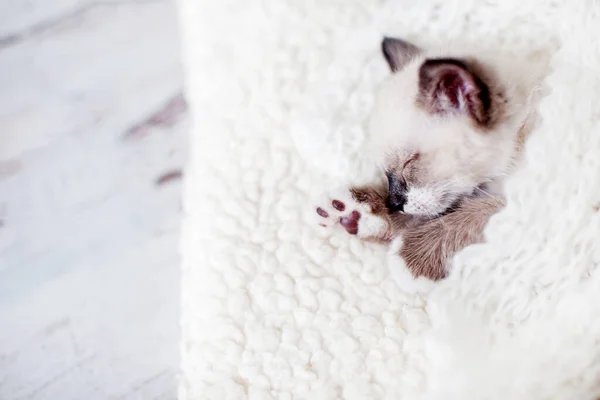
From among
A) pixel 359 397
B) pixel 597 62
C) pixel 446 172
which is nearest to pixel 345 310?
pixel 359 397

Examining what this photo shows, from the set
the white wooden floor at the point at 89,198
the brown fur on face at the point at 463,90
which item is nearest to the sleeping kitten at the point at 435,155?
the brown fur on face at the point at 463,90

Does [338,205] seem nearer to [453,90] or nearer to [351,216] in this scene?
[351,216]

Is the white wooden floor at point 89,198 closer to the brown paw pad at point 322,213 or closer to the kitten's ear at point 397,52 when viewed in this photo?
the brown paw pad at point 322,213

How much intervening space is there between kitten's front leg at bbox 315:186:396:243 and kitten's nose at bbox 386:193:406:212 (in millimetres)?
11

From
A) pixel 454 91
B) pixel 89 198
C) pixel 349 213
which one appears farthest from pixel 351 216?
pixel 89 198

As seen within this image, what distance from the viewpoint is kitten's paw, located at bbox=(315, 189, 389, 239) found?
0.93 metres

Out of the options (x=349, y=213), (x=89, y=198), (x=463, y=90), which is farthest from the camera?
(x=89, y=198)

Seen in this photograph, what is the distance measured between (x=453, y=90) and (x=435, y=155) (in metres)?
0.10

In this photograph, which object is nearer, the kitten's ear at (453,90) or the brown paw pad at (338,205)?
the kitten's ear at (453,90)

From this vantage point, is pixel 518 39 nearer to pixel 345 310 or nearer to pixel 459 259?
pixel 459 259

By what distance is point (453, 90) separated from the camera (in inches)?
32.7

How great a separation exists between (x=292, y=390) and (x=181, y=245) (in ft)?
0.95

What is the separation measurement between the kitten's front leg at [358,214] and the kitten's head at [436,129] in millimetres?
28

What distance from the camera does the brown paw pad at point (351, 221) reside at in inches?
36.6
